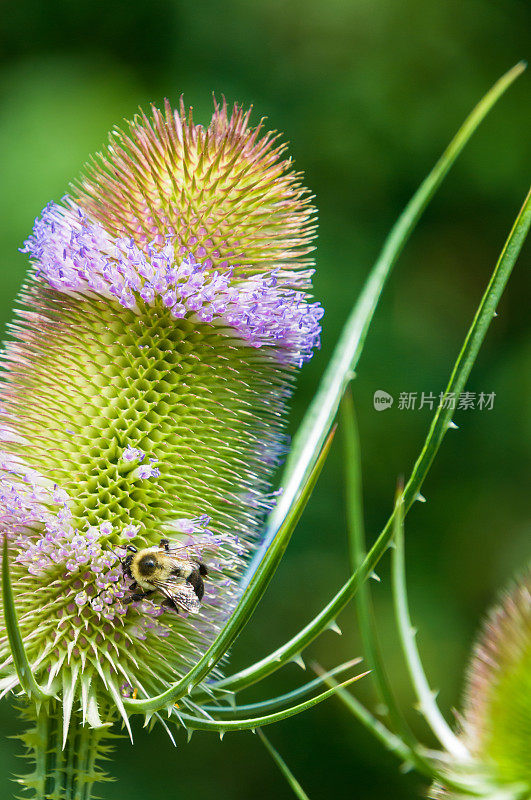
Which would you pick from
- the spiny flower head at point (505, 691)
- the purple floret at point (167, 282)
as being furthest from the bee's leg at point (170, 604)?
the spiny flower head at point (505, 691)

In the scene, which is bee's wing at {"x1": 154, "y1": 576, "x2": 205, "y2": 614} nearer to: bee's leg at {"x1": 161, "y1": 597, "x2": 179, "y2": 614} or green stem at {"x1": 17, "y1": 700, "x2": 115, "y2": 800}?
bee's leg at {"x1": 161, "y1": 597, "x2": 179, "y2": 614}

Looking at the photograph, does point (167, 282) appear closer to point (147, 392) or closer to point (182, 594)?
point (147, 392)

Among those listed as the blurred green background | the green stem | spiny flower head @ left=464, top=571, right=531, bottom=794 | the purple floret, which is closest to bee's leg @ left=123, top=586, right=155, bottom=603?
the green stem

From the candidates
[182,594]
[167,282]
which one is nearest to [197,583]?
[182,594]

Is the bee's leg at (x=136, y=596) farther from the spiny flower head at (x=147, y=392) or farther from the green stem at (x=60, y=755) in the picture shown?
the green stem at (x=60, y=755)

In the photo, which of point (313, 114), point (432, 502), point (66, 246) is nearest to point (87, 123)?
point (313, 114)
